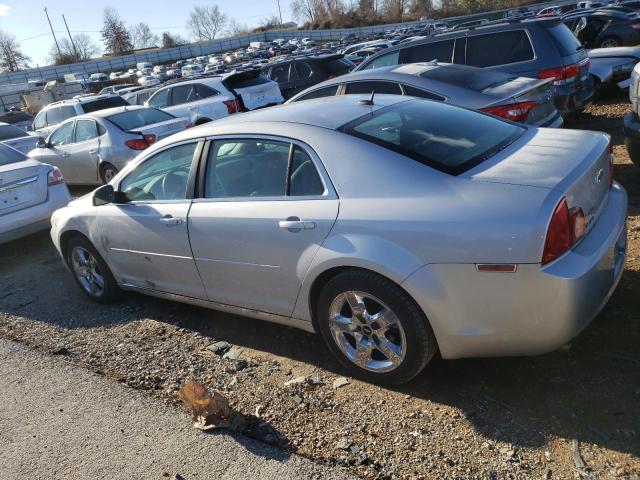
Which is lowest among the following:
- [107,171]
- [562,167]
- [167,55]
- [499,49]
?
[107,171]

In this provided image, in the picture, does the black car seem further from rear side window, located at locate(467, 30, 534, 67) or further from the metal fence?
the metal fence

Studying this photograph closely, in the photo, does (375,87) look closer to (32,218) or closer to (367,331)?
(367,331)

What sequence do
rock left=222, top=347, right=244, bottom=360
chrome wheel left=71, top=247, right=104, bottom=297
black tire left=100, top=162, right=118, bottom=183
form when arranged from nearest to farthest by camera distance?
1. rock left=222, top=347, right=244, bottom=360
2. chrome wheel left=71, top=247, right=104, bottom=297
3. black tire left=100, top=162, right=118, bottom=183

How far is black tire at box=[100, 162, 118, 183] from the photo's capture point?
371 inches

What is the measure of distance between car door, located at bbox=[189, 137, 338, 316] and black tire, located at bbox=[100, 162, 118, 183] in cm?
634

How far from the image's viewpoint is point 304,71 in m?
13.9

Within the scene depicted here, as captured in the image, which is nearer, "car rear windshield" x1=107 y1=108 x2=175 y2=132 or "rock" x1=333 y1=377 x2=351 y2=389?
"rock" x1=333 y1=377 x2=351 y2=389

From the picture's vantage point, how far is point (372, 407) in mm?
3018

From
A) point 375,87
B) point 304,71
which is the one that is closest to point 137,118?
point 375,87

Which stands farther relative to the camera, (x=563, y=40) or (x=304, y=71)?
(x=304, y=71)

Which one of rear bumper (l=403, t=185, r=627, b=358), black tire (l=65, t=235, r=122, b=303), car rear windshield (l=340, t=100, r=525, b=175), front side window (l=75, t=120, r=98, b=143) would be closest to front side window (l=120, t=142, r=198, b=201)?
black tire (l=65, t=235, r=122, b=303)

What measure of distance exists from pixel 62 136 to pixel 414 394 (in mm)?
9438

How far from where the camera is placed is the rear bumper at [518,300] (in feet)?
8.21

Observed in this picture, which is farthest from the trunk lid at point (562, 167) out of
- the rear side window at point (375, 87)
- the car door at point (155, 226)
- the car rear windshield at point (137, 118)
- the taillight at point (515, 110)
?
the car rear windshield at point (137, 118)
